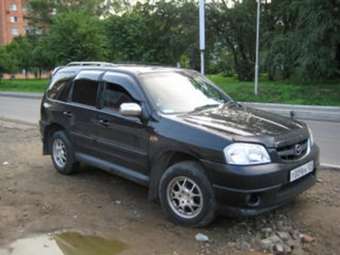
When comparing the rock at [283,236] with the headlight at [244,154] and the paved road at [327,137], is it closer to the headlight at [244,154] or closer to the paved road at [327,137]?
the headlight at [244,154]

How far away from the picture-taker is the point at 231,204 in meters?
3.91

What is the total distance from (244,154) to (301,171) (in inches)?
31.2

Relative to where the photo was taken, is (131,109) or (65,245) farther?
(131,109)

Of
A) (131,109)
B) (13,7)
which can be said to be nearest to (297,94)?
(131,109)

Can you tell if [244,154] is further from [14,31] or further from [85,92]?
[14,31]

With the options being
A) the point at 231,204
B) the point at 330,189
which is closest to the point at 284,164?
the point at 231,204

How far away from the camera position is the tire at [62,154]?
6066 millimetres

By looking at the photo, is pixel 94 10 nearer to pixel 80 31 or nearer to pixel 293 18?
pixel 80 31

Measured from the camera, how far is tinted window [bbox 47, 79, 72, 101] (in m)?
6.14

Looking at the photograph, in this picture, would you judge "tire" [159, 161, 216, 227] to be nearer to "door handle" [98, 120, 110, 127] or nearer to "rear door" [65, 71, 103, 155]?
"door handle" [98, 120, 110, 127]

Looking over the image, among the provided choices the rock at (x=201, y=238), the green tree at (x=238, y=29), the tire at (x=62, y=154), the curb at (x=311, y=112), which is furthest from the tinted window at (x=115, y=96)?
the green tree at (x=238, y=29)

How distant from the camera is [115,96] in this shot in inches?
203

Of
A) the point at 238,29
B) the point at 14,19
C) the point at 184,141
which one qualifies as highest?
the point at 14,19

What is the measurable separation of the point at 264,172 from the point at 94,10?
57625 mm
